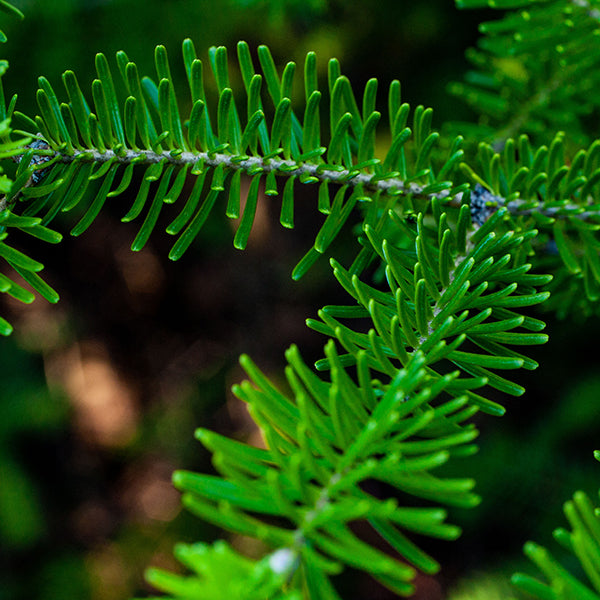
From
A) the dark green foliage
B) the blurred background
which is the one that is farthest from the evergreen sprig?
the dark green foliage

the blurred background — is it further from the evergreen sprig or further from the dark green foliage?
the dark green foliage

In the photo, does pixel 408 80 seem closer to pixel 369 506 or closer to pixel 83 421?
pixel 369 506

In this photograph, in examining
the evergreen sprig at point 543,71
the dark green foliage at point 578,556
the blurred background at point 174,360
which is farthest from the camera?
the blurred background at point 174,360

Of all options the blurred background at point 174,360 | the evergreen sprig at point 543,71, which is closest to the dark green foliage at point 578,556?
the evergreen sprig at point 543,71

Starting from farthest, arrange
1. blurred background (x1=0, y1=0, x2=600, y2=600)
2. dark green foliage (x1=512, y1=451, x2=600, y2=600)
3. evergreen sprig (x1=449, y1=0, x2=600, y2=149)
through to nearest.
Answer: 1. blurred background (x1=0, y1=0, x2=600, y2=600)
2. evergreen sprig (x1=449, y1=0, x2=600, y2=149)
3. dark green foliage (x1=512, y1=451, x2=600, y2=600)

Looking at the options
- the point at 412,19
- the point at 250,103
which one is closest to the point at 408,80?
the point at 412,19

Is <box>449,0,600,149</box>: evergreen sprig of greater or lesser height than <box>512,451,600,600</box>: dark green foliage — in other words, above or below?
above

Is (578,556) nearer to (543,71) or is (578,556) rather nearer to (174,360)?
(543,71)

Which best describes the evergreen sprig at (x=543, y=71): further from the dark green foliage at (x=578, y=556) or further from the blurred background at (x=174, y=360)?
the dark green foliage at (x=578, y=556)
